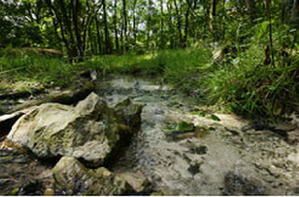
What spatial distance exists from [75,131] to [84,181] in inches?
20.8

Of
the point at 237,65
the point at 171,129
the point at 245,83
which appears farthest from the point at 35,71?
the point at 245,83

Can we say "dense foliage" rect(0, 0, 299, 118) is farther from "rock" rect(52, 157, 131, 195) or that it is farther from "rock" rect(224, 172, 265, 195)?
"rock" rect(52, 157, 131, 195)

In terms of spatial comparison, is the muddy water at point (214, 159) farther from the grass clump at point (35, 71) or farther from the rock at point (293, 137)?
the grass clump at point (35, 71)

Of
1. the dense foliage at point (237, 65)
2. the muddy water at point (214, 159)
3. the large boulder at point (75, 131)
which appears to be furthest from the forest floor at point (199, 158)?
the dense foliage at point (237, 65)

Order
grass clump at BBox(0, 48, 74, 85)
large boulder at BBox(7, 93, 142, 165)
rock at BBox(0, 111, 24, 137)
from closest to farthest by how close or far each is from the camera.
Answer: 1. large boulder at BBox(7, 93, 142, 165)
2. rock at BBox(0, 111, 24, 137)
3. grass clump at BBox(0, 48, 74, 85)

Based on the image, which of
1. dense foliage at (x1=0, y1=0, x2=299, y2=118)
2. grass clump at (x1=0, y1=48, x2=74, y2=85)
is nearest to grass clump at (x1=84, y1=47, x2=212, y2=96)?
dense foliage at (x1=0, y1=0, x2=299, y2=118)

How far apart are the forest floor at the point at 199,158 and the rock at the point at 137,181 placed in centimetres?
5

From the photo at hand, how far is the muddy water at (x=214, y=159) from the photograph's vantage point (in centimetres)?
187

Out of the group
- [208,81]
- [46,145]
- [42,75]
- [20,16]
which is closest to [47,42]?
[20,16]

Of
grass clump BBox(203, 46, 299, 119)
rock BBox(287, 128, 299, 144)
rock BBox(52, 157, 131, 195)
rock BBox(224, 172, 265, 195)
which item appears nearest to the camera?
rock BBox(52, 157, 131, 195)

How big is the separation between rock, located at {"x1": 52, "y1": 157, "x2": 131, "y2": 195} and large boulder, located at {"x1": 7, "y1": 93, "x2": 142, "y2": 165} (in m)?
0.16

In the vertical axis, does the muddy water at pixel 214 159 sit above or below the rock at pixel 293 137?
below

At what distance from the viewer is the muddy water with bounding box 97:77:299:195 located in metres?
1.87

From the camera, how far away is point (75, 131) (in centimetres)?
218
